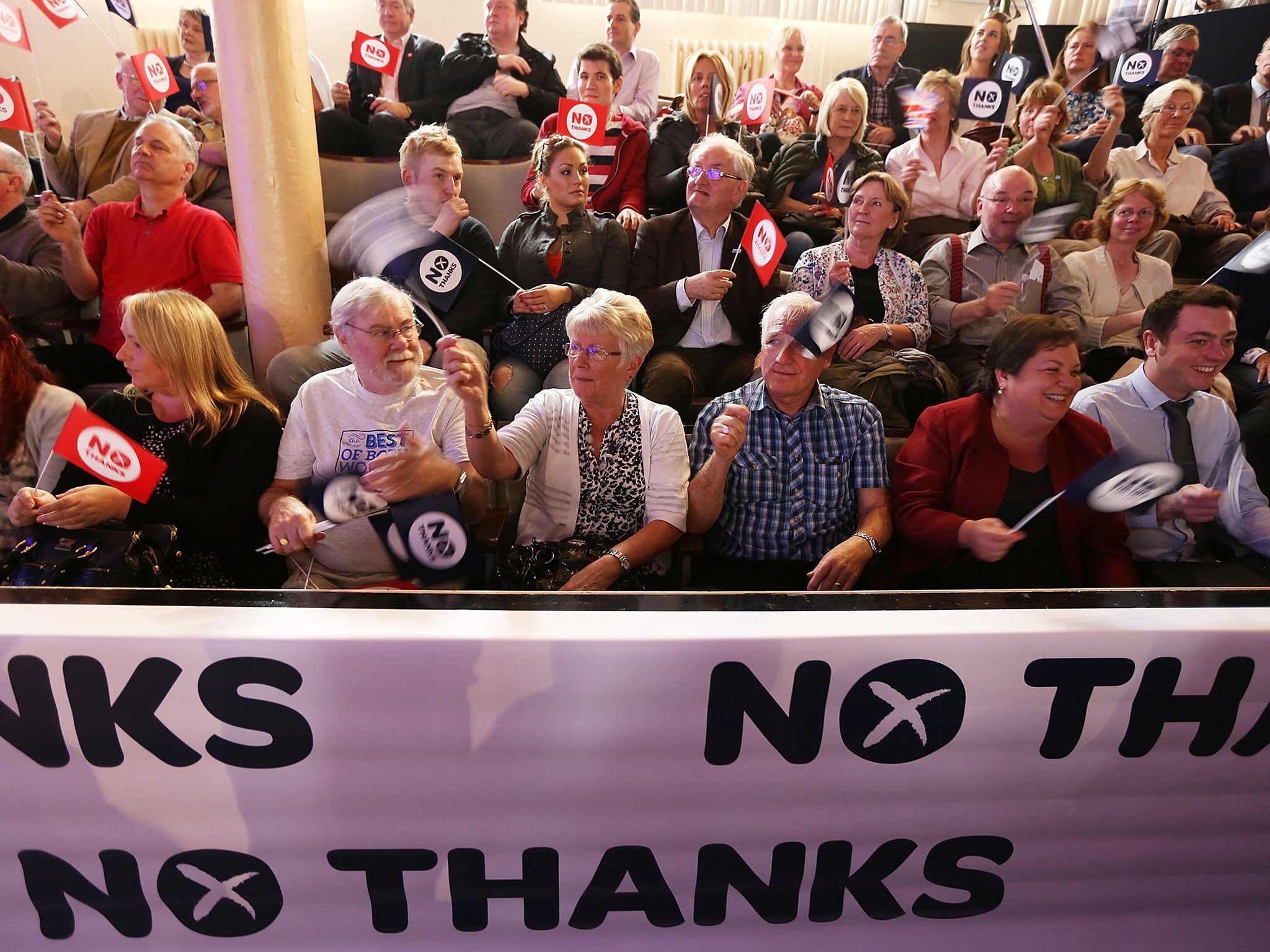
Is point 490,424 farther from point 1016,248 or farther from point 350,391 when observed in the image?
point 1016,248

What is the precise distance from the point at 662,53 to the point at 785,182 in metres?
4.00

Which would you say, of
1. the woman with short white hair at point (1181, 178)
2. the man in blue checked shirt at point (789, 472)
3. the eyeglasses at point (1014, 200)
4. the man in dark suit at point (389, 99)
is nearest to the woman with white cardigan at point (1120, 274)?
the eyeglasses at point (1014, 200)

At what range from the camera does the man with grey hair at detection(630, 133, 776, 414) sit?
2713 mm

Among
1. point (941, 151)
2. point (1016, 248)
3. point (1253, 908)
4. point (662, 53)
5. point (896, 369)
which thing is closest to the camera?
point (1253, 908)

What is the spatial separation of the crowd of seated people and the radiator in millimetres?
2614

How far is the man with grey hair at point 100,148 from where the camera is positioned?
3.49 m

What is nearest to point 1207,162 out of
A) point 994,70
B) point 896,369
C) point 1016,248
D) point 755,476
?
point 994,70

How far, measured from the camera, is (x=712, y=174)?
272cm

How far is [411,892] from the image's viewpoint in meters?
1.07

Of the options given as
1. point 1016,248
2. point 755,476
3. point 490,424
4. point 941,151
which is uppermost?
point 941,151

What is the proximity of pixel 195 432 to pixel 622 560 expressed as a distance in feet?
3.29

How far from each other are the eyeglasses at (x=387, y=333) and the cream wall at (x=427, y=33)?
4985 mm

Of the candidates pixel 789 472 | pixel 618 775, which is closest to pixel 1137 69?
pixel 789 472

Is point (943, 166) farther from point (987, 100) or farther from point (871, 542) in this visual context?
point (871, 542)
